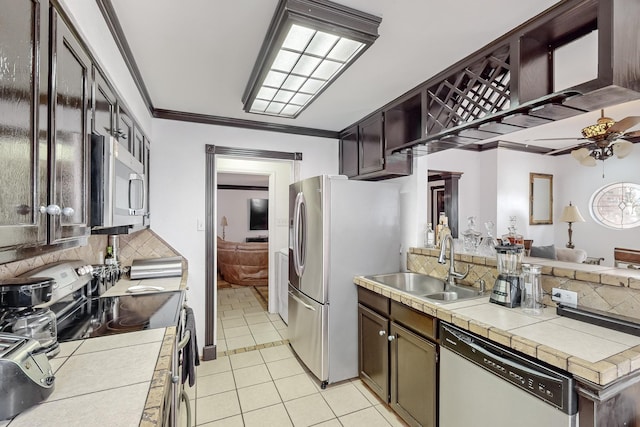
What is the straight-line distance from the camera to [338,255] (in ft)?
8.27

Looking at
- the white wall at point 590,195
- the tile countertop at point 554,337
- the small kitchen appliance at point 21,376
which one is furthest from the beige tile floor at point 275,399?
the white wall at point 590,195

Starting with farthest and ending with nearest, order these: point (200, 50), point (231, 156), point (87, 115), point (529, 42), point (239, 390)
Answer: point (231, 156) < point (239, 390) < point (200, 50) < point (529, 42) < point (87, 115)

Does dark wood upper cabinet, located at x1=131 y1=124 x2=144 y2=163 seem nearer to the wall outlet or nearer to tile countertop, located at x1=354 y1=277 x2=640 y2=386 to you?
tile countertop, located at x1=354 y1=277 x2=640 y2=386

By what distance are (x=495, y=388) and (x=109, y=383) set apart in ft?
5.06

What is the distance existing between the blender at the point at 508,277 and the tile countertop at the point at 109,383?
1712 millimetres

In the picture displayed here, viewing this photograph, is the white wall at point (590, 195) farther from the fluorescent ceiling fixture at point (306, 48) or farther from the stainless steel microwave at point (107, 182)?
the stainless steel microwave at point (107, 182)

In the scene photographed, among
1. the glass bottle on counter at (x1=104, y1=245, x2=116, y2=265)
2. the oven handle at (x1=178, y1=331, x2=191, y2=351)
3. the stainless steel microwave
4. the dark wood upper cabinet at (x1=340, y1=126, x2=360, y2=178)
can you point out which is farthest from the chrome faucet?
the glass bottle on counter at (x1=104, y1=245, x2=116, y2=265)

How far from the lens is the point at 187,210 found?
301cm

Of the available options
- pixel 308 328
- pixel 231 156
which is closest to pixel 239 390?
pixel 308 328

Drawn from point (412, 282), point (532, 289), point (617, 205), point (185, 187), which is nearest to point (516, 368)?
point (532, 289)

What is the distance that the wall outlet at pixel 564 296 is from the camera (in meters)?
1.61

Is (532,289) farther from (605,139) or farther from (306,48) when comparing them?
(605,139)

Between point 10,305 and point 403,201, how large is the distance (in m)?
2.75

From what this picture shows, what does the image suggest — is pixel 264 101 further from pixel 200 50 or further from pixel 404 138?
pixel 404 138
